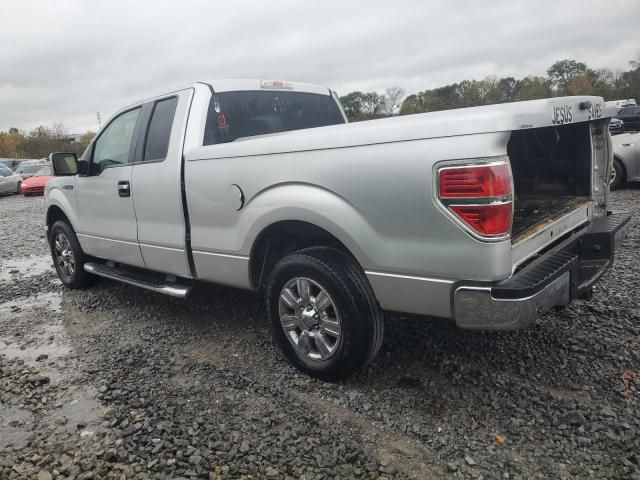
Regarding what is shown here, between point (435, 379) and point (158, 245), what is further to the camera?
point (158, 245)

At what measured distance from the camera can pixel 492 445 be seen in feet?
8.24

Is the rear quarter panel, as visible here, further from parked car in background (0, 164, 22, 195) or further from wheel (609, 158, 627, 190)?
parked car in background (0, 164, 22, 195)

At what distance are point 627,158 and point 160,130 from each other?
337 inches

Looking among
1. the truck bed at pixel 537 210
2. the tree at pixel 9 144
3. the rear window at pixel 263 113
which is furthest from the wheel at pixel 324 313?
the tree at pixel 9 144

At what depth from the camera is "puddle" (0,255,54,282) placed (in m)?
6.72

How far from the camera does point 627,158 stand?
30.5 feet

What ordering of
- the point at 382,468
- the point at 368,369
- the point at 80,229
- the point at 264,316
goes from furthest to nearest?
the point at 80,229
the point at 264,316
the point at 368,369
the point at 382,468

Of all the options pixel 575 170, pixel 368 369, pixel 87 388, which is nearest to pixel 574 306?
pixel 575 170

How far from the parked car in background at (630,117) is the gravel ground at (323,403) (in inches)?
914

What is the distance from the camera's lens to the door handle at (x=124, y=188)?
14.0 feet

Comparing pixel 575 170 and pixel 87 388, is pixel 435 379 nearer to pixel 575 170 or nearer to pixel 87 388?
pixel 575 170

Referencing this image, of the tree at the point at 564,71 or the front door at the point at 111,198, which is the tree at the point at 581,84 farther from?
the front door at the point at 111,198

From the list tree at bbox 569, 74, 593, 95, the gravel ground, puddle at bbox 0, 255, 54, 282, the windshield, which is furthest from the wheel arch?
tree at bbox 569, 74, 593, 95

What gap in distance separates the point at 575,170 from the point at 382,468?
252 cm
